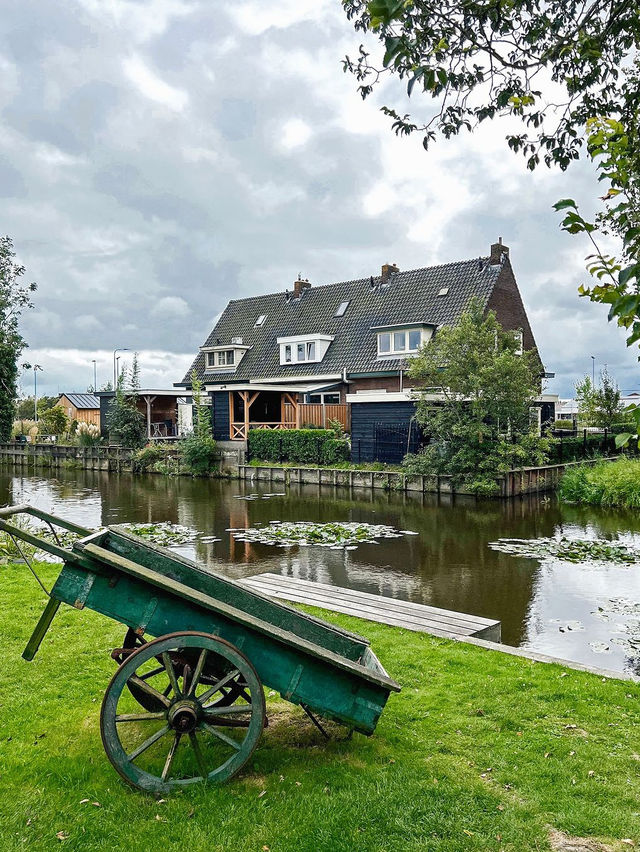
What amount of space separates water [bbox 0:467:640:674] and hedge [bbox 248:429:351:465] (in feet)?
9.54

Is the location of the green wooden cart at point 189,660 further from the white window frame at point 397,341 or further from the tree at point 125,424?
the tree at point 125,424

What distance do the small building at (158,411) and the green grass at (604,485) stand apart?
74.5ft

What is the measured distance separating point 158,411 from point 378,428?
22.9 m

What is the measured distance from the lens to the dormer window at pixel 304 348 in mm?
34188

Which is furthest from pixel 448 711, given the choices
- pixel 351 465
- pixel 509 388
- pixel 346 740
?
pixel 351 465

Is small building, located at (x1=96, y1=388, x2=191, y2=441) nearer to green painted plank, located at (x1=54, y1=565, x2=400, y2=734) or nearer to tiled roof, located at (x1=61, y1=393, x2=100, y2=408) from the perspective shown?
tiled roof, located at (x1=61, y1=393, x2=100, y2=408)

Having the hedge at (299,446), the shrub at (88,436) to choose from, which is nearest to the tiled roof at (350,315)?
the hedge at (299,446)

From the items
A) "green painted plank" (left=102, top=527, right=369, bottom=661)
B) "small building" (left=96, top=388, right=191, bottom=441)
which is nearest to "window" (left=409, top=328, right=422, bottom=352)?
"small building" (left=96, top=388, right=191, bottom=441)

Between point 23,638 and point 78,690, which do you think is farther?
point 23,638

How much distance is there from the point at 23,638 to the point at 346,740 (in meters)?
3.49

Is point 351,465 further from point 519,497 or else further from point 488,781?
point 488,781

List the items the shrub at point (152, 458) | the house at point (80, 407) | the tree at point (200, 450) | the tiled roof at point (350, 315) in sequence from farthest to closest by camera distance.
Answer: the house at point (80, 407) → the shrub at point (152, 458) → the tiled roof at point (350, 315) → the tree at point (200, 450)

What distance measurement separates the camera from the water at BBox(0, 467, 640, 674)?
28.5ft

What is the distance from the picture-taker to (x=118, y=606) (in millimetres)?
3473
